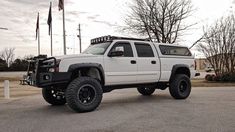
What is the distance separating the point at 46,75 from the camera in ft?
28.2

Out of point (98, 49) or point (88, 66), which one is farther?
point (98, 49)

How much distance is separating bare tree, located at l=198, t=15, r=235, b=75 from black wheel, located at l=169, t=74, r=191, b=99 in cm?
1932

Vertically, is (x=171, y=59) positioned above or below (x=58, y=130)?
above

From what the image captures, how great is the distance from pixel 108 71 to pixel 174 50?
3407mm

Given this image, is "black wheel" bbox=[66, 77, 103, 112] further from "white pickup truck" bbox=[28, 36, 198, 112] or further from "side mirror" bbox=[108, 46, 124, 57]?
"side mirror" bbox=[108, 46, 124, 57]

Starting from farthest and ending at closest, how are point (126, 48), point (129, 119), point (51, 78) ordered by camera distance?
point (126, 48), point (51, 78), point (129, 119)

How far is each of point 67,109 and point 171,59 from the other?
160 inches

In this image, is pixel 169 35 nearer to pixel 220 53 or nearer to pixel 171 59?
pixel 220 53

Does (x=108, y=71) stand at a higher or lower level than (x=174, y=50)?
lower

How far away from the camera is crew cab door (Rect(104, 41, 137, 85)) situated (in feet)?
31.1

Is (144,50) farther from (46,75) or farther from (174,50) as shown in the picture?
(46,75)

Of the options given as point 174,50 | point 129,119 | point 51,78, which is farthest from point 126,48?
point 129,119

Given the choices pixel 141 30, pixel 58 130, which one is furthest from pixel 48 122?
pixel 141 30

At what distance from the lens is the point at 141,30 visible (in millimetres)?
28328
